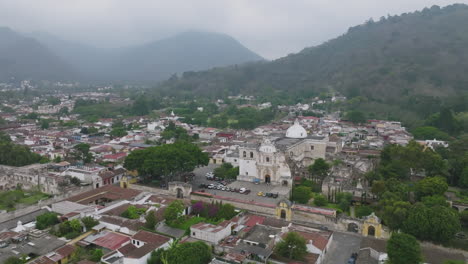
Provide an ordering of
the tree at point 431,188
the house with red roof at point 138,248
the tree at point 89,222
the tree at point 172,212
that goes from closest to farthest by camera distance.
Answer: the house with red roof at point 138,248
the tree at point 89,222
the tree at point 172,212
the tree at point 431,188

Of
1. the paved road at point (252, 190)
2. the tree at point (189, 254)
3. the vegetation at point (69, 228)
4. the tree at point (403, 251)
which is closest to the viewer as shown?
the tree at point (403, 251)

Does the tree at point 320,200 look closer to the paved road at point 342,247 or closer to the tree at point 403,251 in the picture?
the paved road at point 342,247

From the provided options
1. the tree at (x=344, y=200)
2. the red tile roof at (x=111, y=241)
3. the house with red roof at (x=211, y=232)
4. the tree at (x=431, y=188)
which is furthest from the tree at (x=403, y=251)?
the red tile roof at (x=111, y=241)

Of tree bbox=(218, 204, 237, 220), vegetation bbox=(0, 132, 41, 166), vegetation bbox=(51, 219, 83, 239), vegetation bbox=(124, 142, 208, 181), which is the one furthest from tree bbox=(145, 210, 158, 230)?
vegetation bbox=(0, 132, 41, 166)

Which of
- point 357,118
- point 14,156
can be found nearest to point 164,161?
point 14,156

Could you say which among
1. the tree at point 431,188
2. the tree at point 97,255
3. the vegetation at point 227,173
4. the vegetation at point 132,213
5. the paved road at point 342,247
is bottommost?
the paved road at point 342,247

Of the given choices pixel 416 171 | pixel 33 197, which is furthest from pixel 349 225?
pixel 33 197
